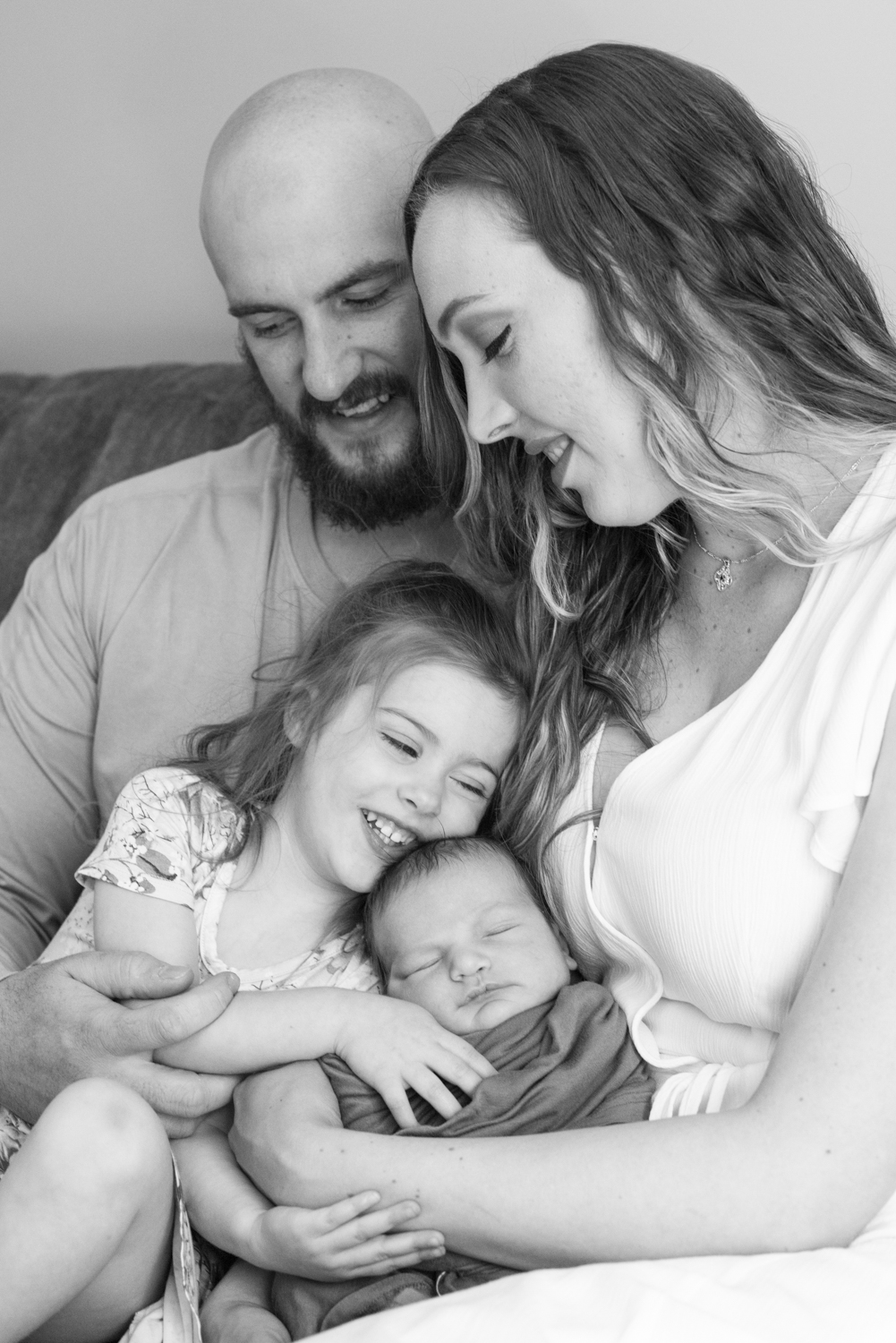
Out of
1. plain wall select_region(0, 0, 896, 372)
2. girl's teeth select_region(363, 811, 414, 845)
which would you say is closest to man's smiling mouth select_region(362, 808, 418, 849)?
girl's teeth select_region(363, 811, 414, 845)

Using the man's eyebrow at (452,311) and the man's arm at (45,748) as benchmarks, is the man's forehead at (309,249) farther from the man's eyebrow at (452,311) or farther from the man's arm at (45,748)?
the man's arm at (45,748)

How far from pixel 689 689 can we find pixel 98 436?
4.74 ft

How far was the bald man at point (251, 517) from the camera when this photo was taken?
205 cm

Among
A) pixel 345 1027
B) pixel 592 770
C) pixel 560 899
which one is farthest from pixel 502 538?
pixel 345 1027

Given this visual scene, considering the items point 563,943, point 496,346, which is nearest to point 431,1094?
point 563,943

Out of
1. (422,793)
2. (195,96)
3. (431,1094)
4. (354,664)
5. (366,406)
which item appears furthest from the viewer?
(195,96)

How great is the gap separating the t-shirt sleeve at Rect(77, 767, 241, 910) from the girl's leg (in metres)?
0.42

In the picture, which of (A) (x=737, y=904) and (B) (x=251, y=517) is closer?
(A) (x=737, y=904)

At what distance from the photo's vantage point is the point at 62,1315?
1.33 metres

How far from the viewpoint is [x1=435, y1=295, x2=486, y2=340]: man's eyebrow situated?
156 centimetres

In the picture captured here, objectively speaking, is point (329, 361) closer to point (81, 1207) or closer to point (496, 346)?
point (496, 346)

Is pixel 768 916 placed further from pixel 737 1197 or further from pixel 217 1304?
pixel 217 1304

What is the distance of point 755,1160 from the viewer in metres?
1.22

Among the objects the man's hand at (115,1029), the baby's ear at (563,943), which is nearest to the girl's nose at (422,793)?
the baby's ear at (563,943)
